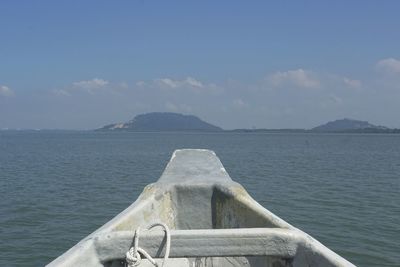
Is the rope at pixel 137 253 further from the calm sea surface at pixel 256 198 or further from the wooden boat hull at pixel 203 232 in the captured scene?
the calm sea surface at pixel 256 198

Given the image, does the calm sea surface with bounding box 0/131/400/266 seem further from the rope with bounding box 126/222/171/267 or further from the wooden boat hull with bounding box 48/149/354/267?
the rope with bounding box 126/222/171/267

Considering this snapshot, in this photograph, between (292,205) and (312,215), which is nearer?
(312,215)

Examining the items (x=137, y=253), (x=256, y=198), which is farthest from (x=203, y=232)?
(x=256, y=198)

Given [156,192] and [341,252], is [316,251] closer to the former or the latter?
[156,192]

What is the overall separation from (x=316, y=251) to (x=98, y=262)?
6.64 ft

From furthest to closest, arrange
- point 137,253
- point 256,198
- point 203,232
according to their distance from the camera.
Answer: point 256,198
point 203,232
point 137,253

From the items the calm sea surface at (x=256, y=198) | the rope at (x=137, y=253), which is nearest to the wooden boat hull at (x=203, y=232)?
the rope at (x=137, y=253)

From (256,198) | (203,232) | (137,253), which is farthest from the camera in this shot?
(256,198)

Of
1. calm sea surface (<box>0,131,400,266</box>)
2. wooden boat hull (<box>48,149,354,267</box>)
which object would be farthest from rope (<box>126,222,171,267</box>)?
calm sea surface (<box>0,131,400,266</box>)

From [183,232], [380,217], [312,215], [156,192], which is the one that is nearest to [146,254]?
[183,232]

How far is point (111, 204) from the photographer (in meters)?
18.6

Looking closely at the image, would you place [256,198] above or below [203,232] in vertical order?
below

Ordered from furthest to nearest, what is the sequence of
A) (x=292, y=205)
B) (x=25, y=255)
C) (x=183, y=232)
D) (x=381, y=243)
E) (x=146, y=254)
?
(x=292, y=205) < (x=381, y=243) < (x=25, y=255) < (x=183, y=232) < (x=146, y=254)

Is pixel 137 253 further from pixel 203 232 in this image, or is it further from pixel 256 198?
pixel 256 198
